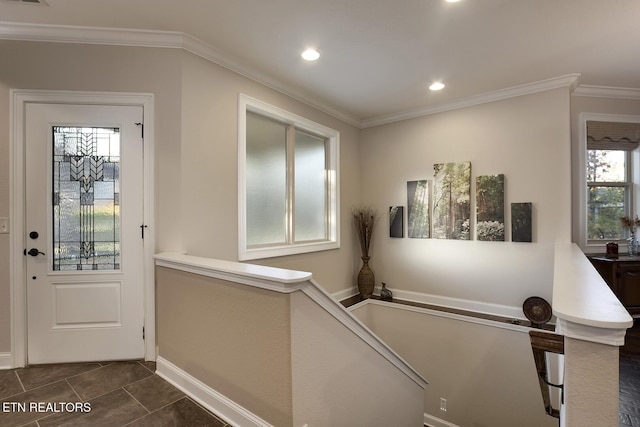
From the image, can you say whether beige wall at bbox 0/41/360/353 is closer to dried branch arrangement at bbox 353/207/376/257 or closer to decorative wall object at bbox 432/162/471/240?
dried branch arrangement at bbox 353/207/376/257

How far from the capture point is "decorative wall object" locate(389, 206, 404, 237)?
4281mm

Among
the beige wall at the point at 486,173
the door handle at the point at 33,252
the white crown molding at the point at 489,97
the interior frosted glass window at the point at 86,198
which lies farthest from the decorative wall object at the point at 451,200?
the door handle at the point at 33,252

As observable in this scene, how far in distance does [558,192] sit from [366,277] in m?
2.51

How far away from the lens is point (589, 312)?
39.7 inches

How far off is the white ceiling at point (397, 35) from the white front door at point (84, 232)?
0.76m

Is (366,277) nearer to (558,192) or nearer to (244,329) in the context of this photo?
(558,192)

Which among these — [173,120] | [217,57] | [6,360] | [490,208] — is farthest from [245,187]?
[490,208]

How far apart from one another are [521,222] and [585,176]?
90cm

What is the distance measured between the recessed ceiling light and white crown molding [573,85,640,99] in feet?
10.1

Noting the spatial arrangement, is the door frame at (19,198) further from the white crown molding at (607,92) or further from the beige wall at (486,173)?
the white crown molding at (607,92)

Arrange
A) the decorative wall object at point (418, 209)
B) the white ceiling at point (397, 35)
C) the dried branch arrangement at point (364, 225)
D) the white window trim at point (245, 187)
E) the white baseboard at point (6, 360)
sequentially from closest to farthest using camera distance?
the white ceiling at point (397, 35) < the white baseboard at point (6, 360) < the white window trim at point (245, 187) < the decorative wall object at point (418, 209) < the dried branch arrangement at point (364, 225)

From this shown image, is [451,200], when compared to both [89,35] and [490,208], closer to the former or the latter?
[490,208]

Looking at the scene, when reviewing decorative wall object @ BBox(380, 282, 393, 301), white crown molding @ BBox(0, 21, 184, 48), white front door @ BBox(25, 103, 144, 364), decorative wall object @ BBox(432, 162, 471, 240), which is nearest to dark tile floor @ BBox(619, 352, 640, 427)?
decorative wall object @ BBox(432, 162, 471, 240)

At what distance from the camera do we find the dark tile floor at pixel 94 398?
1.71 metres
